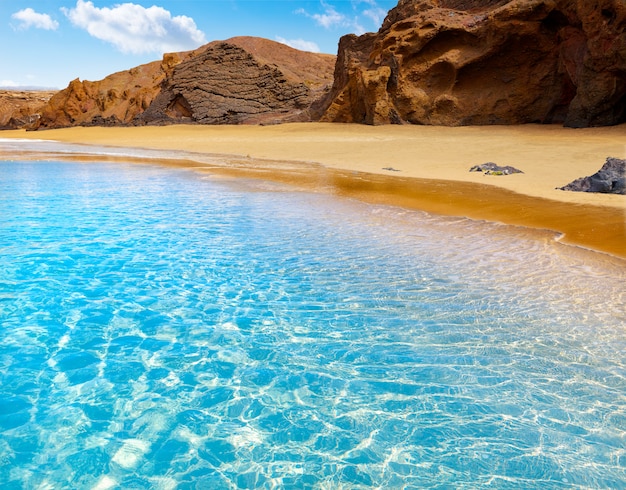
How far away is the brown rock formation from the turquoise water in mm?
55893

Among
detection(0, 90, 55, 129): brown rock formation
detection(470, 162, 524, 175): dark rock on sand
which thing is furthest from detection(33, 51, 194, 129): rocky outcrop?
detection(470, 162, 524, 175): dark rock on sand

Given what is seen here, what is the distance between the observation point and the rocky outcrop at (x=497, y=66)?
1609 cm

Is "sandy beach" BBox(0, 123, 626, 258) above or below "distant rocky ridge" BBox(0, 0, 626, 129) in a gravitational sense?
below

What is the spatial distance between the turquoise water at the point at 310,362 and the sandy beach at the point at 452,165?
1.55m

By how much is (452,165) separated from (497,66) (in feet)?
30.5

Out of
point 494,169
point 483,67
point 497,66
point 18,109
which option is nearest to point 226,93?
point 483,67

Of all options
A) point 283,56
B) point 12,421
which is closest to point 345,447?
point 12,421

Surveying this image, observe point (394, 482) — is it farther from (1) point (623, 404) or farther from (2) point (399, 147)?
(2) point (399, 147)

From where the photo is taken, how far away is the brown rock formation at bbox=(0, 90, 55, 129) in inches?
2132

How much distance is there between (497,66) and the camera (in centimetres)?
2011

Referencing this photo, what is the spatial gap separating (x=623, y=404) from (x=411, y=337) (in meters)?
1.33

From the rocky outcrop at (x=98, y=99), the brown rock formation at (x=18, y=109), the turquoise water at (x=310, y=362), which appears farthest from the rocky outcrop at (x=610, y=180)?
the brown rock formation at (x=18, y=109)

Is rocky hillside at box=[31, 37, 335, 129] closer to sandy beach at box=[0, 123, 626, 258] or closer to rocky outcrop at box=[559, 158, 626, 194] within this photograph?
sandy beach at box=[0, 123, 626, 258]

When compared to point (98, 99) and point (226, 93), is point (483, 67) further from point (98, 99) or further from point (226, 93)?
point (98, 99)
